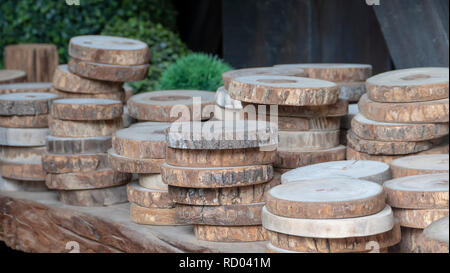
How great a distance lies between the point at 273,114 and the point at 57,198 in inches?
59.7

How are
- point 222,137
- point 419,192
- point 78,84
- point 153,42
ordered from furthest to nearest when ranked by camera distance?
point 153,42 < point 78,84 < point 222,137 < point 419,192

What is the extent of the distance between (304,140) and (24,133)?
1766 millimetres

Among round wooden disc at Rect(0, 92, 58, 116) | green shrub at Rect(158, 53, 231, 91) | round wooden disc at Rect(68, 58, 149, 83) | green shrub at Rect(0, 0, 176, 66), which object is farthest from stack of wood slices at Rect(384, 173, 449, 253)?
green shrub at Rect(0, 0, 176, 66)

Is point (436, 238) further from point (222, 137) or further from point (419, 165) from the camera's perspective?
point (222, 137)

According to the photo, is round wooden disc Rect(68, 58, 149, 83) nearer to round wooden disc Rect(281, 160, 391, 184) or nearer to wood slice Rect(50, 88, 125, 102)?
wood slice Rect(50, 88, 125, 102)

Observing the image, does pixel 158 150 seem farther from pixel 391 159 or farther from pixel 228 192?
pixel 391 159

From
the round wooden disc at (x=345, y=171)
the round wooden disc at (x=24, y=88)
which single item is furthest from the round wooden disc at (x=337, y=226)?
the round wooden disc at (x=24, y=88)

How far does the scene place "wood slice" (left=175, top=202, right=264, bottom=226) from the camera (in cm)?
284

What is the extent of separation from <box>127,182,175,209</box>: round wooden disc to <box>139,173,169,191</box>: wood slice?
29 mm

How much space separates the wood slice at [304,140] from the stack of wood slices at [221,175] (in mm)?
322

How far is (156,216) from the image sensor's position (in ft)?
10.7

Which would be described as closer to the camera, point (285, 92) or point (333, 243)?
point (333, 243)

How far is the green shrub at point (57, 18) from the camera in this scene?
259 inches

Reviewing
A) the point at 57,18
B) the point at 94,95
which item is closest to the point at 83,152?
the point at 94,95
